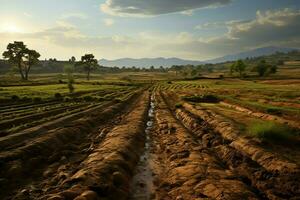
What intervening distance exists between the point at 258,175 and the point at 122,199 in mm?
7084

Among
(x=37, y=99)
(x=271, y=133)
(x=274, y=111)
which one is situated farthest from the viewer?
(x=37, y=99)

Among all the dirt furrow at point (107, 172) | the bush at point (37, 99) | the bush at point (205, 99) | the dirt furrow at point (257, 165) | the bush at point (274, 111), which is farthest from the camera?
the bush at point (205, 99)

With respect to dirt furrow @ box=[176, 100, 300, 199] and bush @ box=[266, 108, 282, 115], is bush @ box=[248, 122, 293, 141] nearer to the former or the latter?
dirt furrow @ box=[176, 100, 300, 199]

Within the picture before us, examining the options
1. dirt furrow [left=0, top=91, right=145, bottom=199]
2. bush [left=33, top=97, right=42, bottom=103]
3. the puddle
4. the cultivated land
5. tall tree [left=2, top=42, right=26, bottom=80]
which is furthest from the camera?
tall tree [left=2, top=42, right=26, bottom=80]

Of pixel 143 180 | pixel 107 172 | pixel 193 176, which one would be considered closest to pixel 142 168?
pixel 143 180

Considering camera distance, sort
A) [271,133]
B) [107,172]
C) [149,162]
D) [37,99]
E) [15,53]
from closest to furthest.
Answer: [107,172], [149,162], [271,133], [37,99], [15,53]

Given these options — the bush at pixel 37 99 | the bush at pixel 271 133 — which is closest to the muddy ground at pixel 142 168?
the bush at pixel 271 133

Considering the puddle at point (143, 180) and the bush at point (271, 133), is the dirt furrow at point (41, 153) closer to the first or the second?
the puddle at point (143, 180)

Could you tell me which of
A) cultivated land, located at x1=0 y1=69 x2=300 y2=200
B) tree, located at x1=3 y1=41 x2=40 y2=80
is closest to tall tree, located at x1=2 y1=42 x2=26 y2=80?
tree, located at x1=3 y1=41 x2=40 y2=80

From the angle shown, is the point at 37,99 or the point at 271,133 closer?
the point at 271,133

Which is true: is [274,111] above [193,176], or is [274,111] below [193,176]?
above

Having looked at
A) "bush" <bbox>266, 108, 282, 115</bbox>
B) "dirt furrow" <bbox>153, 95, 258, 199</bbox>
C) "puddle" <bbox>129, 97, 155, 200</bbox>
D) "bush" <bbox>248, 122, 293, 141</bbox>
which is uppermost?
"bush" <bbox>248, 122, 293, 141</bbox>

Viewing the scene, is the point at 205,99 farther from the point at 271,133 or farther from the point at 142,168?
the point at 142,168

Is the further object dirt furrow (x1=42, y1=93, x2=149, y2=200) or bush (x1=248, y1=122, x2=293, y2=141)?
bush (x1=248, y1=122, x2=293, y2=141)
